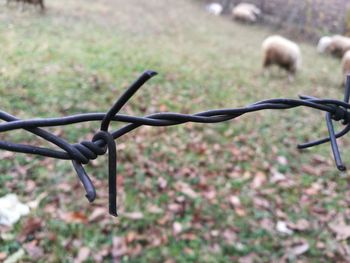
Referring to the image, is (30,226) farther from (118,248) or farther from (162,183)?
(162,183)

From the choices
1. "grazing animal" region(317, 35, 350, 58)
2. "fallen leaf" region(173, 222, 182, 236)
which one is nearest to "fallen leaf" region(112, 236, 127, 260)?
"fallen leaf" region(173, 222, 182, 236)

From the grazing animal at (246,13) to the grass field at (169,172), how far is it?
7.71 m

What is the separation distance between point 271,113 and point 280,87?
168 centimetres

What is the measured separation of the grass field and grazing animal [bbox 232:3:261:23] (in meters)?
7.71

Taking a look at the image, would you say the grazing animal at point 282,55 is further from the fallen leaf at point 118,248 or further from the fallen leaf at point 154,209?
the fallen leaf at point 118,248

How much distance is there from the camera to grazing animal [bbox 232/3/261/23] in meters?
13.1

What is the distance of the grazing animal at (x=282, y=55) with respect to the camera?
666cm

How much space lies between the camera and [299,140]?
4.09m

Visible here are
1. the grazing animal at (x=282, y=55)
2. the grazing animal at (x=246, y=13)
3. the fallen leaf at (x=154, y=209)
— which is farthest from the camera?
the grazing animal at (x=246, y=13)

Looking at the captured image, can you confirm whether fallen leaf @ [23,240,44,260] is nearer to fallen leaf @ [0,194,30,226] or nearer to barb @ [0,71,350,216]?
fallen leaf @ [0,194,30,226]

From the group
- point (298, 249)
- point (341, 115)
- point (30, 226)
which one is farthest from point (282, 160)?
point (341, 115)

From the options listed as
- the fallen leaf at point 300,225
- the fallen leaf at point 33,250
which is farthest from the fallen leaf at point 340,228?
the fallen leaf at point 33,250

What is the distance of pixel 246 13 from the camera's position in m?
13.1

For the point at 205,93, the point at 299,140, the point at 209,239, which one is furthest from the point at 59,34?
the point at 209,239
